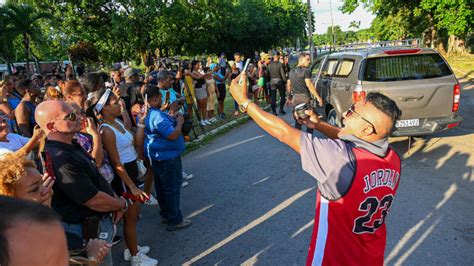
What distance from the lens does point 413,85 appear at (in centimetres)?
589

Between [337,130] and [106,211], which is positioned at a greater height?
[337,130]

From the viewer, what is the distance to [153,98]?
394cm

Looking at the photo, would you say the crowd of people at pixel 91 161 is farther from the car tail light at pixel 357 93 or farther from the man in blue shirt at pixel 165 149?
the car tail light at pixel 357 93

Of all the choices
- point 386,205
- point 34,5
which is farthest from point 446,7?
point 34,5

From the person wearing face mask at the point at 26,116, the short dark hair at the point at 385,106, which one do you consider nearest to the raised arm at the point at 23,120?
the person wearing face mask at the point at 26,116

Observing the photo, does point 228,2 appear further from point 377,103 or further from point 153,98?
point 377,103

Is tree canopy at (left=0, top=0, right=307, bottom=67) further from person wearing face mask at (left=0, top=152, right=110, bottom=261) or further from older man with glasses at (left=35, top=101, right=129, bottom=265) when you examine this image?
person wearing face mask at (left=0, top=152, right=110, bottom=261)

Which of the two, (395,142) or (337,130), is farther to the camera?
(395,142)

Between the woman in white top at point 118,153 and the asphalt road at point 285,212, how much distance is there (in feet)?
1.15

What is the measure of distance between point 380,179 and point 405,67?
15.9 feet

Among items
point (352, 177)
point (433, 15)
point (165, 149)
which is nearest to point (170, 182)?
point (165, 149)

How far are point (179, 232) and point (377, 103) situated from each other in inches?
121

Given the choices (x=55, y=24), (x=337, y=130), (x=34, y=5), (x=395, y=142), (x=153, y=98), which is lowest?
(x=395, y=142)

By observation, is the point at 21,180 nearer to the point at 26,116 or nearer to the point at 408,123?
the point at 26,116
